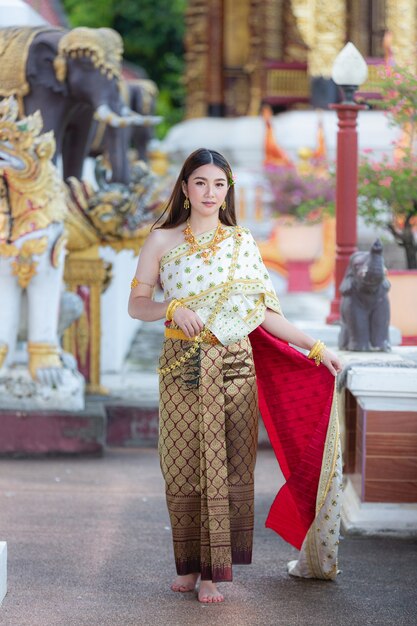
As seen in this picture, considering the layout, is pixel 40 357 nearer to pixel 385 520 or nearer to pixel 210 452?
pixel 385 520

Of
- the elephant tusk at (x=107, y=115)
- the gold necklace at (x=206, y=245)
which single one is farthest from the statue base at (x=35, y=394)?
the gold necklace at (x=206, y=245)

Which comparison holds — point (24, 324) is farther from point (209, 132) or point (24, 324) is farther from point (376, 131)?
point (209, 132)

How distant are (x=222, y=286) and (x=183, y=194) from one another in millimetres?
335

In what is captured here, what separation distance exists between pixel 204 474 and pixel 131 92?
252 inches

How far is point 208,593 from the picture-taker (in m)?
3.94

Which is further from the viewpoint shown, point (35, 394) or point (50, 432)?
point (35, 394)

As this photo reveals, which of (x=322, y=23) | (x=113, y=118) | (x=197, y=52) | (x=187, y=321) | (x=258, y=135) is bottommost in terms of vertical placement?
(x=187, y=321)

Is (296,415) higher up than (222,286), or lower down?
lower down

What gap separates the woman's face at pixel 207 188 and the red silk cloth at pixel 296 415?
45 cm

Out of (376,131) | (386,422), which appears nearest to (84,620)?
(386,422)

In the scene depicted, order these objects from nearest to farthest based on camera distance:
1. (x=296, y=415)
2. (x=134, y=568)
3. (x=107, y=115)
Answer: (x=296, y=415)
(x=134, y=568)
(x=107, y=115)

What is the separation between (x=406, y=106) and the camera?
21.0 ft

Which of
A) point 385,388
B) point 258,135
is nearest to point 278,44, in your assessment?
point 258,135

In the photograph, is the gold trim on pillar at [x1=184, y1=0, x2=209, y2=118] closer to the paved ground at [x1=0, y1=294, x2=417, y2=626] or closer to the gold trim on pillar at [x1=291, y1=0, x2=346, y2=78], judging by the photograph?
the gold trim on pillar at [x1=291, y1=0, x2=346, y2=78]
